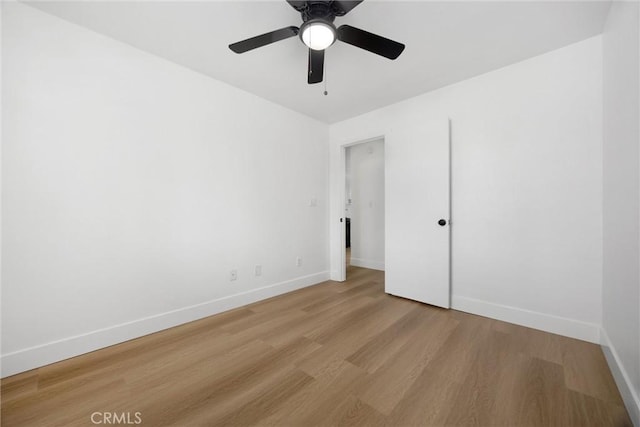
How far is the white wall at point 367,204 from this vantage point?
4406mm

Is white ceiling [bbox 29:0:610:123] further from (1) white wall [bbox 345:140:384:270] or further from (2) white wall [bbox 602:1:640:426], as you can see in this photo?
(1) white wall [bbox 345:140:384:270]

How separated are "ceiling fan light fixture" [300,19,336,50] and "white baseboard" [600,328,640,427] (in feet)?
8.18

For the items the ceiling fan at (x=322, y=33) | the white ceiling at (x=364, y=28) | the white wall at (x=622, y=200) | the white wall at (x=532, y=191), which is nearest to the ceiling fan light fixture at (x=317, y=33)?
the ceiling fan at (x=322, y=33)

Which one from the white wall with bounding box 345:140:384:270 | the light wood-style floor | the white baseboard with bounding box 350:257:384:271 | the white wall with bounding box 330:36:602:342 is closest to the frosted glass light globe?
the white wall with bounding box 330:36:602:342

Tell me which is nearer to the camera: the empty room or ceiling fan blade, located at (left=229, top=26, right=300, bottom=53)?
the empty room

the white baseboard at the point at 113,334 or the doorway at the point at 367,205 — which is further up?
the doorway at the point at 367,205

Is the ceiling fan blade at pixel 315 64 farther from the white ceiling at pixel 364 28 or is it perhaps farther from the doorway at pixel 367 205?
the doorway at pixel 367 205

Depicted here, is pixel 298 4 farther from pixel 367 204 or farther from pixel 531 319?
pixel 367 204

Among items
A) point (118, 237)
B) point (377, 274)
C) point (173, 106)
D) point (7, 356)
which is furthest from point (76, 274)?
point (377, 274)

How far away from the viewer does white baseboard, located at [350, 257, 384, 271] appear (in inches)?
173

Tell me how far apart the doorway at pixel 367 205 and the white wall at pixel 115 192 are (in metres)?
2.17

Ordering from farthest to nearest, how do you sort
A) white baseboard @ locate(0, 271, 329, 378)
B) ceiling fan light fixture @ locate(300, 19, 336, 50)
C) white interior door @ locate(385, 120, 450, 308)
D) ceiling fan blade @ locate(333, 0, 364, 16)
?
white interior door @ locate(385, 120, 450, 308), white baseboard @ locate(0, 271, 329, 378), ceiling fan light fixture @ locate(300, 19, 336, 50), ceiling fan blade @ locate(333, 0, 364, 16)

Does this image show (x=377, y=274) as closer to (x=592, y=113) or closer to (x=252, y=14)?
(x=592, y=113)

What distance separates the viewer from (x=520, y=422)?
1181 mm
